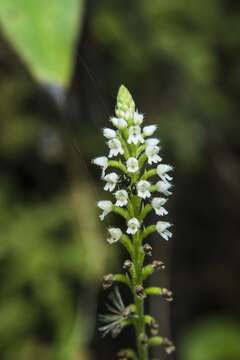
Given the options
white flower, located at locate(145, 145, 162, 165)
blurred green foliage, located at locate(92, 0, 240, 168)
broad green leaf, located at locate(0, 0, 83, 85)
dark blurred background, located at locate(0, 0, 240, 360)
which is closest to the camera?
white flower, located at locate(145, 145, 162, 165)

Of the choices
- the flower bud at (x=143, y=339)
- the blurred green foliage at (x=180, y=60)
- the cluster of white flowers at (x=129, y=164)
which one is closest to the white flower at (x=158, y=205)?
the cluster of white flowers at (x=129, y=164)

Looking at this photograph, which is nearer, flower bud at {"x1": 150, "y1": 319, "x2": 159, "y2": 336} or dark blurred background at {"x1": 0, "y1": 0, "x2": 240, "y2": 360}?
flower bud at {"x1": 150, "y1": 319, "x2": 159, "y2": 336}

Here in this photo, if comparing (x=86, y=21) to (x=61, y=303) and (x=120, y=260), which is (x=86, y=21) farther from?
(x=61, y=303)

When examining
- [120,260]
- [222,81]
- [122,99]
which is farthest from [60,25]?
[222,81]

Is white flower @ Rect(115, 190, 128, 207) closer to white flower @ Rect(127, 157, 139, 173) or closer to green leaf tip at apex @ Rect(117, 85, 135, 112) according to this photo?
white flower @ Rect(127, 157, 139, 173)

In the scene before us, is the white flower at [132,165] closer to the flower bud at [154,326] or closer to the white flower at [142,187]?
the white flower at [142,187]

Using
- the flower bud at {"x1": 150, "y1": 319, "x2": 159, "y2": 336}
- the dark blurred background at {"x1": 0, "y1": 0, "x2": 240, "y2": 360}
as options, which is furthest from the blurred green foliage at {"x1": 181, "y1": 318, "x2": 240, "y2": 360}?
the flower bud at {"x1": 150, "y1": 319, "x2": 159, "y2": 336}

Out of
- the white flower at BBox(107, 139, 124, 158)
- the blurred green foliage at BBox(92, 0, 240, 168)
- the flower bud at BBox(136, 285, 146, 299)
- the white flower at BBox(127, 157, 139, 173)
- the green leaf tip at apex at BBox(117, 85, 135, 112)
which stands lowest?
the flower bud at BBox(136, 285, 146, 299)

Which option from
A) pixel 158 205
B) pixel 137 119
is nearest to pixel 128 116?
pixel 137 119
